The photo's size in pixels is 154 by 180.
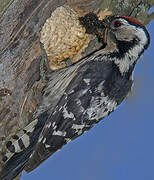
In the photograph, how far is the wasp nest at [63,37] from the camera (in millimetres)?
3563

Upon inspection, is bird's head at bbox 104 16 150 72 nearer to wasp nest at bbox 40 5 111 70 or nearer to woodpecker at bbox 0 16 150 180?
woodpecker at bbox 0 16 150 180

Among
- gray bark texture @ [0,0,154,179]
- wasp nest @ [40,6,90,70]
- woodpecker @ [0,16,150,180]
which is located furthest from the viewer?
wasp nest @ [40,6,90,70]

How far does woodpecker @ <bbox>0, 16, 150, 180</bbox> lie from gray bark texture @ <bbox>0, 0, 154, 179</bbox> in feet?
0.39

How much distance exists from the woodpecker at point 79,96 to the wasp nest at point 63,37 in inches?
7.9

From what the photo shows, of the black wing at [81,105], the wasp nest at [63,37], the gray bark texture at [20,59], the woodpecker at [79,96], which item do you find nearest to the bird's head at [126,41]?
the woodpecker at [79,96]

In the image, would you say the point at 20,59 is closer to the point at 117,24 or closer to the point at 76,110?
the point at 76,110

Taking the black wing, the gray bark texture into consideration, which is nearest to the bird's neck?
the black wing

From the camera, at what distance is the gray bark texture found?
3014 millimetres

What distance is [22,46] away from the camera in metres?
3.17

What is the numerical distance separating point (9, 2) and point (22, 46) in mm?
442

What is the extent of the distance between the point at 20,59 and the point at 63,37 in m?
0.78

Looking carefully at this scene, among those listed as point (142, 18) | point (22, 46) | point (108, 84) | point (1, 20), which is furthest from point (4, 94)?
point (142, 18)

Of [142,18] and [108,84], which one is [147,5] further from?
[108,84]

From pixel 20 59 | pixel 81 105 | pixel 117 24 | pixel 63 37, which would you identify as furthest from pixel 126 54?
pixel 20 59
